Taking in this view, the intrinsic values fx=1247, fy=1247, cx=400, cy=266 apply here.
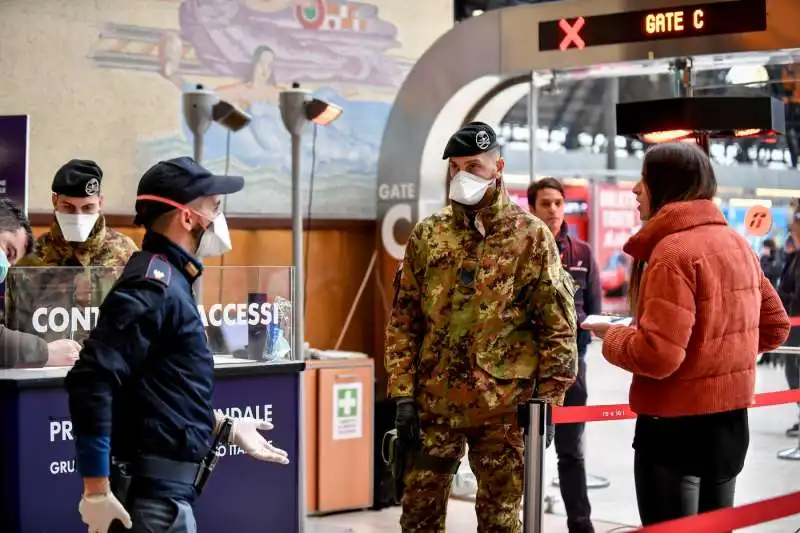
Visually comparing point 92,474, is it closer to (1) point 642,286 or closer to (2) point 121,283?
(2) point 121,283

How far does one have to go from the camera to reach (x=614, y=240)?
7.44m

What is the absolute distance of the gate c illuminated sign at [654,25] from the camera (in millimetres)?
5762

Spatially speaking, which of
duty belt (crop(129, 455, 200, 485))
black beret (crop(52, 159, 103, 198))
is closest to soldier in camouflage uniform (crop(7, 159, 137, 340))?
black beret (crop(52, 159, 103, 198))

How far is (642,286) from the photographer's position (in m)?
3.44

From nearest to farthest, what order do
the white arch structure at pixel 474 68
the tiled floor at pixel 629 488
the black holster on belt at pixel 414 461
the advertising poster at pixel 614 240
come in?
the black holster on belt at pixel 414 461
the white arch structure at pixel 474 68
the tiled floor at pixel 629 488
the advertising poster at pixel 614 240

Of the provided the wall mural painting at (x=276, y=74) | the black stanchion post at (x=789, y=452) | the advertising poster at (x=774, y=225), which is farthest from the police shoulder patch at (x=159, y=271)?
the wall mural painting at (x=276, y=74)

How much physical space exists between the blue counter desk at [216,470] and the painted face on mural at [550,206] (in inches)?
57.0

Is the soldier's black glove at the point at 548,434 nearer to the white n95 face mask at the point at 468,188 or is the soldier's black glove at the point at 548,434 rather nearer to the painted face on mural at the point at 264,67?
the white n95 face mask at the point at 468,188

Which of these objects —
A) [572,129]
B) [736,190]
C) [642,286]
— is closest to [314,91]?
[572,129]

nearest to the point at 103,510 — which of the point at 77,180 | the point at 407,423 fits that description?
the point at 407,423

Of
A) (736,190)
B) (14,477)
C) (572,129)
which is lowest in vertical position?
(14,477)

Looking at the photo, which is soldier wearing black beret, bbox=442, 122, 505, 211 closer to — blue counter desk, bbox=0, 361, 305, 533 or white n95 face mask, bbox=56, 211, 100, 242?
blue counter desk, bbox=0, 361, 305, 533

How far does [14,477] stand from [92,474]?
1.49 metres

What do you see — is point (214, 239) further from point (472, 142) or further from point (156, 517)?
point (472, 142)
